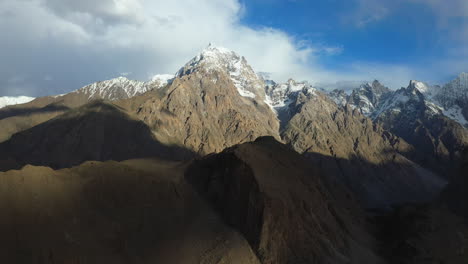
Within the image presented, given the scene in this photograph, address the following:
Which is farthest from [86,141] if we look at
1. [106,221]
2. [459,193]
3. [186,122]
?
[459,193]

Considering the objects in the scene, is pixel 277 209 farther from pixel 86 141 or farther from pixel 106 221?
pixel 86 141

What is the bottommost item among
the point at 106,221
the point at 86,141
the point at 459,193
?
the point at 459,193

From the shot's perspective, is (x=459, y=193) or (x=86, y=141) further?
(x=86, y=141)

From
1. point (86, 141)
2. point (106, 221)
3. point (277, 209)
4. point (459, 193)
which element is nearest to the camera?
point (106, 221)

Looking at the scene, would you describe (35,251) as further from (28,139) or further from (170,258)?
(28,139)

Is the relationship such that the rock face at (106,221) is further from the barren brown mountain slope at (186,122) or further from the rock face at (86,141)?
the barren brown mountain slope at (186,122)

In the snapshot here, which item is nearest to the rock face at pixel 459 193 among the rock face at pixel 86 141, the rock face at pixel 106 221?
the rock face at pixel 106 221

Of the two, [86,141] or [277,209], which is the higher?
[86,141]

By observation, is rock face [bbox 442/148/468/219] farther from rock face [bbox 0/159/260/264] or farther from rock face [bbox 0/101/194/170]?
rock face [bbox 0/101/194/170]
